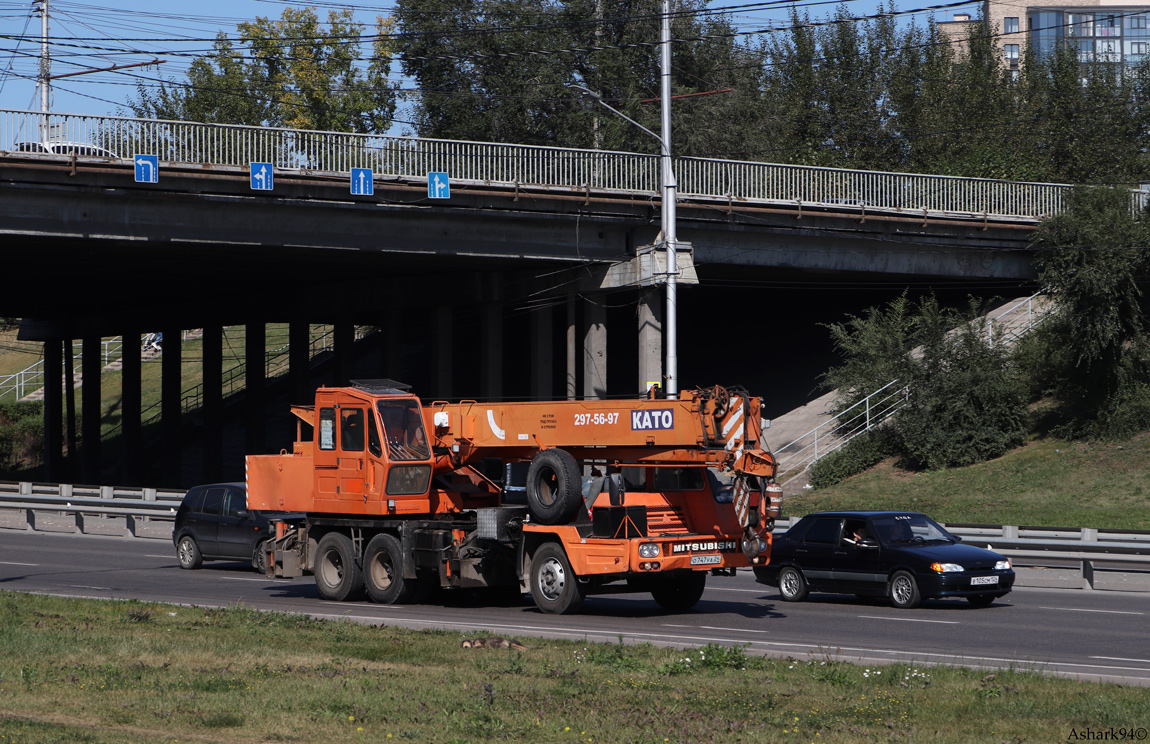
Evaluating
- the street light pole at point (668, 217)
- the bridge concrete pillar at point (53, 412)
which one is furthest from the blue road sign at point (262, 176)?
the bridge concrete pillar at point (53, 412)

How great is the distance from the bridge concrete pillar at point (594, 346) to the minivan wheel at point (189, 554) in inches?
662

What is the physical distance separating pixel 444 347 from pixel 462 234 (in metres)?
9.36

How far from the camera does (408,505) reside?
18031mm

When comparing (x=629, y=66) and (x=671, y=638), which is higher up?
(x=629, y=66)

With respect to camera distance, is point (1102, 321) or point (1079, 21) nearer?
point (1102, 321)

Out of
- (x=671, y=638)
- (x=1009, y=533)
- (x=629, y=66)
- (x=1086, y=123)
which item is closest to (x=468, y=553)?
(x=671, y=638)

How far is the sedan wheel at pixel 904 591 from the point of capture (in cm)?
1806

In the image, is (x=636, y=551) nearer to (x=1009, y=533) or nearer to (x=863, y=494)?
(x=1009, y=533)

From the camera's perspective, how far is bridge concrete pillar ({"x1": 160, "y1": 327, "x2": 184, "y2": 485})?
57.3 meters

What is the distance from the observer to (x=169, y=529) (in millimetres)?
33844

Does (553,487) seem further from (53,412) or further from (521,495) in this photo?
(53,412)

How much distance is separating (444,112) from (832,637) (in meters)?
60.4

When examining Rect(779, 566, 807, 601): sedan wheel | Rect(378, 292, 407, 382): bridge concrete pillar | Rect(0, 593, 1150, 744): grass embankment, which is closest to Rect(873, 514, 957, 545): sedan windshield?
Rect(779, 566, 807, 601): sedan wheel

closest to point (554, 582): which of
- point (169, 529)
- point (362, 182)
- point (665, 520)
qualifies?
point (665, 520)
